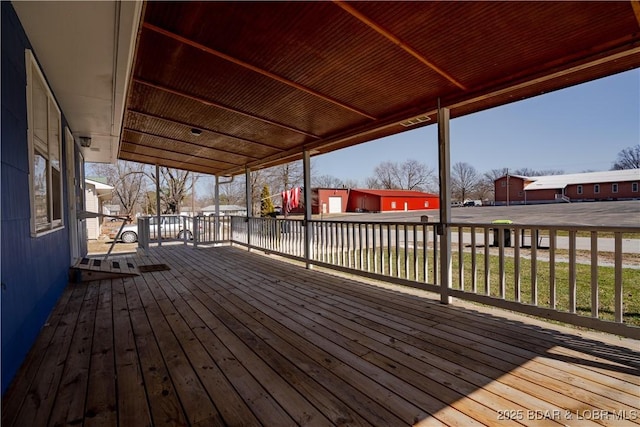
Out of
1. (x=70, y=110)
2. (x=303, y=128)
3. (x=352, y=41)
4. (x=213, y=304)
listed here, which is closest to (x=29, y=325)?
(x=213, y=304)

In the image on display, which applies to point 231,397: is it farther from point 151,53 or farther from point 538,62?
point 538,62

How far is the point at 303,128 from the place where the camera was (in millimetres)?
4645

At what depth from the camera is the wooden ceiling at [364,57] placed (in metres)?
1.99

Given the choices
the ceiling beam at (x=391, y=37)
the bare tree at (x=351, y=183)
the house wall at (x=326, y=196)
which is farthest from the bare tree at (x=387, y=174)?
the ceiling beam at (x=391, y=37)

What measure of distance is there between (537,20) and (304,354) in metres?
2.82

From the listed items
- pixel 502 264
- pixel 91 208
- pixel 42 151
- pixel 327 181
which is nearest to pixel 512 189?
pixel 327 181

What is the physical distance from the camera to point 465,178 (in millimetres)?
44750

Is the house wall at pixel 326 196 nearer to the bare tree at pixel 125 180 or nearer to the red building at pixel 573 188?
the bare tree at pixel 125 180

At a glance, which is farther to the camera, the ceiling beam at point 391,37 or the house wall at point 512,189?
the house wall at point 512,189

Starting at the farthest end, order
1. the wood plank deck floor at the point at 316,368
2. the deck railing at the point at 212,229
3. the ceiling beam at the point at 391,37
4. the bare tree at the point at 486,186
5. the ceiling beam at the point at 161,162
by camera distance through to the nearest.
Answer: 1. the bare tree at the point at 486,186
2. the deck railing at the point at 212,229
3. the ceiling beam at the point at 161,162
4. the ceiling beam at the point at 391,37
5. the wood plank deck floor at the point at 316,368

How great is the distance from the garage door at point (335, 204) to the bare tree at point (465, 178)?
23095 mm

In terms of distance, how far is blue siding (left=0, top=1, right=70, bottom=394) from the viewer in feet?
6.09

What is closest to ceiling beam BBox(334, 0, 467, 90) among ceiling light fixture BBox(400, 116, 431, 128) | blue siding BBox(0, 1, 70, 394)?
ceiling light fixture BBox(400, 116, 431, 128)

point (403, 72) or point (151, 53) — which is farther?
point (403, 72)
